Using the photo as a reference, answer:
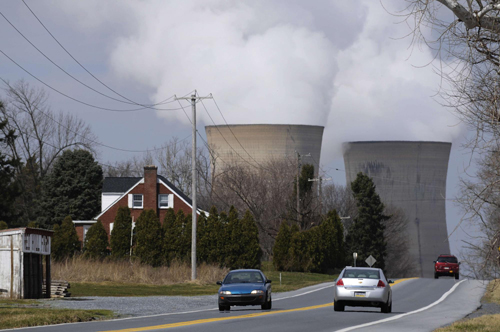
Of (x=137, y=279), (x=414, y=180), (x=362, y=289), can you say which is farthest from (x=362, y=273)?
(x=414, y=180)

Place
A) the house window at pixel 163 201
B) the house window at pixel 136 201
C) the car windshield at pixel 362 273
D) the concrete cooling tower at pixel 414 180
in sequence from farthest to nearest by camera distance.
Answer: the concrete cooling tower at pixel 414 180, the house window at pixel 163 201, the house window at pixel 136 201, the car windshield at pixel 362 273

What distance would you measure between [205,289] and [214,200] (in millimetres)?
43903

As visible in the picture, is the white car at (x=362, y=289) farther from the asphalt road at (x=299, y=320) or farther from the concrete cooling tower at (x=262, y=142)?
the concrete cooling tower at (x=262, y=142)

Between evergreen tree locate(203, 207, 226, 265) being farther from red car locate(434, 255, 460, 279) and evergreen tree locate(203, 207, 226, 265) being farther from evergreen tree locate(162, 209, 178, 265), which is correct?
red car locate(434, 255, 460, 279)

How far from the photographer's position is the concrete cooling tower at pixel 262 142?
7756cm

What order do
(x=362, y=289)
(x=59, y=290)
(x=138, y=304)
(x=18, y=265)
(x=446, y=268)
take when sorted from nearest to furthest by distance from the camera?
(x=362, y=289) → (x=138, y=304) → (x=18, y=265) → (x=59, y=290) → (x=446, y=268)

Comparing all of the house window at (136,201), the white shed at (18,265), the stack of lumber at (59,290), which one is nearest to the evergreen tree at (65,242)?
the house window at (136,201)

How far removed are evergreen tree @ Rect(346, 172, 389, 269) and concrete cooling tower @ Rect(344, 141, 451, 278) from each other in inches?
171

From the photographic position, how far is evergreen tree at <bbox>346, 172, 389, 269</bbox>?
257 ft

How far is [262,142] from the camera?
257ft

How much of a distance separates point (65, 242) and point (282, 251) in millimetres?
15826

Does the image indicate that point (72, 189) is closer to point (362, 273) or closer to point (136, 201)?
point (136, 201)

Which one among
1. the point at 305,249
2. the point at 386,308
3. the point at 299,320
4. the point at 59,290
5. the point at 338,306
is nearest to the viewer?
the point at 299,320

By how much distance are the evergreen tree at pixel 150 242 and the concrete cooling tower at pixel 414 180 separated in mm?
33726
